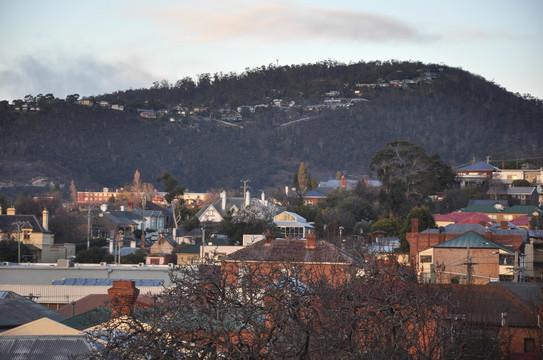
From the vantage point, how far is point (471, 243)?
2009 inches

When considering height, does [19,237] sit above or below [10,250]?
above

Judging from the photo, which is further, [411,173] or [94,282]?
[411,173]

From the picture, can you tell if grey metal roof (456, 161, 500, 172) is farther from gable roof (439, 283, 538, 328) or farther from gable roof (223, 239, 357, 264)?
gable roof (439, 283, 538, 328)

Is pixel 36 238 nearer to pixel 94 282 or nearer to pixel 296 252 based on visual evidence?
pixel 94 282

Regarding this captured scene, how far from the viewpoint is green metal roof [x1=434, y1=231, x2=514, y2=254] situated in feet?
166

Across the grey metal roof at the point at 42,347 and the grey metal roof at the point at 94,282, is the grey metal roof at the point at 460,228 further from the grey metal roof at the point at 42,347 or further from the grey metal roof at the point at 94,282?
the grey metal roof at the point at 42,347

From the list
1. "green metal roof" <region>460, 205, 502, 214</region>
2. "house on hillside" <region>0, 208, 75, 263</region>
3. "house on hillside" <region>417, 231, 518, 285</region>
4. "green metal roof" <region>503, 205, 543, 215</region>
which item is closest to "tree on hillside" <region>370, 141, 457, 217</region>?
"green metal roof" <region>460, 205, 502, 214</region>

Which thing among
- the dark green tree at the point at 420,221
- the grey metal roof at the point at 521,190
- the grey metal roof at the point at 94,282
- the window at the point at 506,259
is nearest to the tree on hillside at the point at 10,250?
the grey metal roof at the point at 94,282

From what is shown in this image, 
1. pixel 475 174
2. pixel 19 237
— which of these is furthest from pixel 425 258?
pixel 475 174

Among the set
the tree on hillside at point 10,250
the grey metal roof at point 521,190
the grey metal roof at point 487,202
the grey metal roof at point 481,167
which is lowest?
the tree on hillside at point 10,250

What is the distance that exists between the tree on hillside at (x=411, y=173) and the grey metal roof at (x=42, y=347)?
219 ft

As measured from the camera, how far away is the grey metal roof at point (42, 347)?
19469 millimetres

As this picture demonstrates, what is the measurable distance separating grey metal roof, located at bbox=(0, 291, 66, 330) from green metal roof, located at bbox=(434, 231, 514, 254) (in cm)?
2506

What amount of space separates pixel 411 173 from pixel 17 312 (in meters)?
68.2
